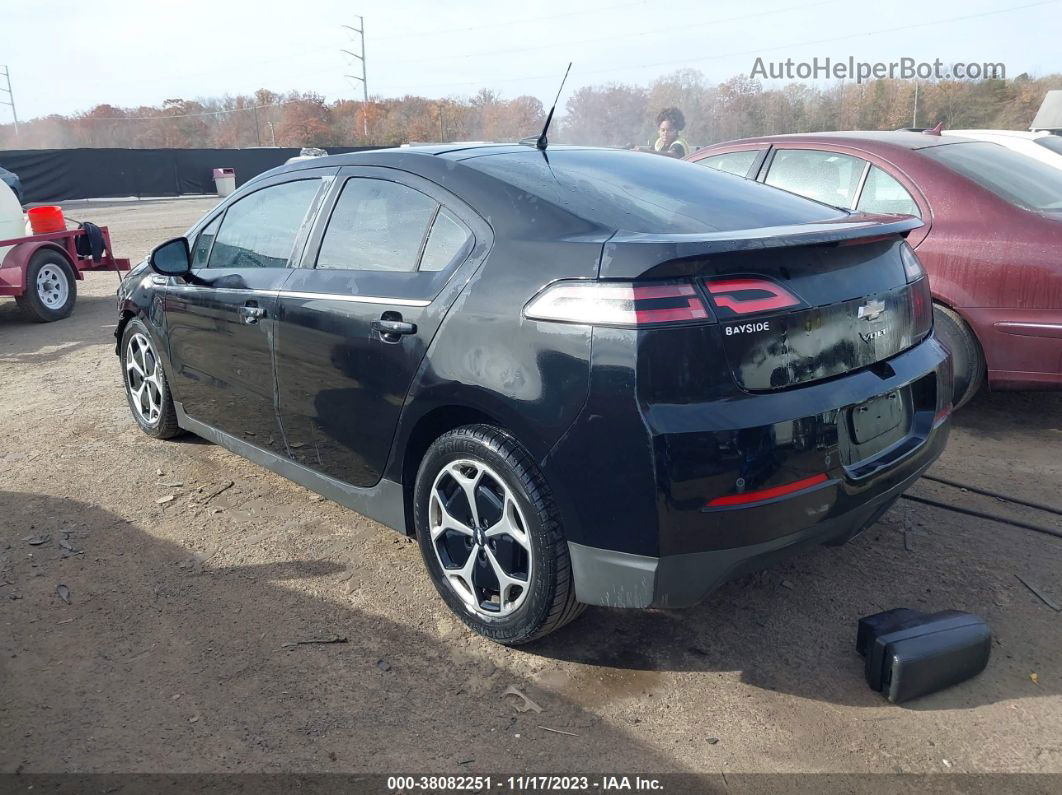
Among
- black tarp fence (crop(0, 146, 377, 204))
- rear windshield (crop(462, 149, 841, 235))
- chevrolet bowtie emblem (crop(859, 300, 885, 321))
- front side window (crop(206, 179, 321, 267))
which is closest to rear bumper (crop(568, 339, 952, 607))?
chevrolet bowtie emblem (crop(859, 300, 885, 321))

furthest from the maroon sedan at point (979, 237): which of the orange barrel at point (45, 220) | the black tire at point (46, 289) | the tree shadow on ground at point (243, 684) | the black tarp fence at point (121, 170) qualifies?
the black tarp fence at point (121, 170)

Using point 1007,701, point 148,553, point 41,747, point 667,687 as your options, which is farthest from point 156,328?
point 1007,701

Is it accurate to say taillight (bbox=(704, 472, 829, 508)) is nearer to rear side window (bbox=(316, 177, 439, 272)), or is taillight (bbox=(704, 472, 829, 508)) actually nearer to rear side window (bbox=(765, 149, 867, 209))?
rear side window (bbox=(316, 177, 439, 272))

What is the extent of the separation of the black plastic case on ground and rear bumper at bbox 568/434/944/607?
36cm

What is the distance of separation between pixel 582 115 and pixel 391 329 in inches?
1158

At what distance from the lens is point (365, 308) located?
10.1ft

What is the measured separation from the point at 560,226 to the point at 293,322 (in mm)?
1315

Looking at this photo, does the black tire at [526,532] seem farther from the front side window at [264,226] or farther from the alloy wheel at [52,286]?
the alloy wheel at [52,286]

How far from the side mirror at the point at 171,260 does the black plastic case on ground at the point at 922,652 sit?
3.41 metres

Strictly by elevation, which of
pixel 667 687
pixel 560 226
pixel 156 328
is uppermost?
pixel 560 226

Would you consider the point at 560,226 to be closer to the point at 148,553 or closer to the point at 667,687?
the point at 667,687

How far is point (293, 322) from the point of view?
3408 mm

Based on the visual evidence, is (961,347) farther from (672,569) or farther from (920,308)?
(672,569)

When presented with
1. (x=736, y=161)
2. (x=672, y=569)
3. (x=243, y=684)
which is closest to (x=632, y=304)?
(x=672, y=569)
